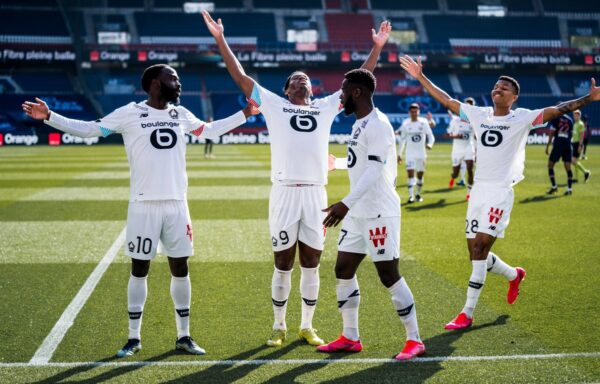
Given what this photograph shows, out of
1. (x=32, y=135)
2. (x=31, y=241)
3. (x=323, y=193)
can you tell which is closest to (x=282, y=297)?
(x=323, y=193)

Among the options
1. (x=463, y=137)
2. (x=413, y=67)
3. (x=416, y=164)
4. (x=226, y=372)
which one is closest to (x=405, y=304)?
(x=226, y=372)

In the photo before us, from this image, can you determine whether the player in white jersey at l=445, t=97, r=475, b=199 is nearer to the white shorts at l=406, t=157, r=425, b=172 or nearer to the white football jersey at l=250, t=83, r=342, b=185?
the white shorts at l=406, t=157, r=425, b=172

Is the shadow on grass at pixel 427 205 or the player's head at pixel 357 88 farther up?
the player's head at pixel 357 88

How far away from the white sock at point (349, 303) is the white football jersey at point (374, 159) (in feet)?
2.04

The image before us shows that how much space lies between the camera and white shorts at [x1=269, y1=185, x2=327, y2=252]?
5977 millimetres

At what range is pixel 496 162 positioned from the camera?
A: 680 cm

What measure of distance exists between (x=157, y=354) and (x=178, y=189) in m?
A: 1.42

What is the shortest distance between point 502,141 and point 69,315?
Answer: 4.75 metres

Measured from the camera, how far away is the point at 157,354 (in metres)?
5.73

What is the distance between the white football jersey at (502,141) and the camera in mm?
6746

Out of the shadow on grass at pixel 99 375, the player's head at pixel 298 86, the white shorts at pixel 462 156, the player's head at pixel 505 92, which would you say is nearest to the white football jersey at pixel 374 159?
the player's head at pixel 298 86

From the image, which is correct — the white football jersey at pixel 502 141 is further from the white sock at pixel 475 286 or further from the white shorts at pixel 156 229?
the white shorts at pixel 156 229

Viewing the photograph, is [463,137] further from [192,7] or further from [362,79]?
[192,7]

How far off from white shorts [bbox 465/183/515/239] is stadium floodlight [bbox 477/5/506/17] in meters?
56.1
